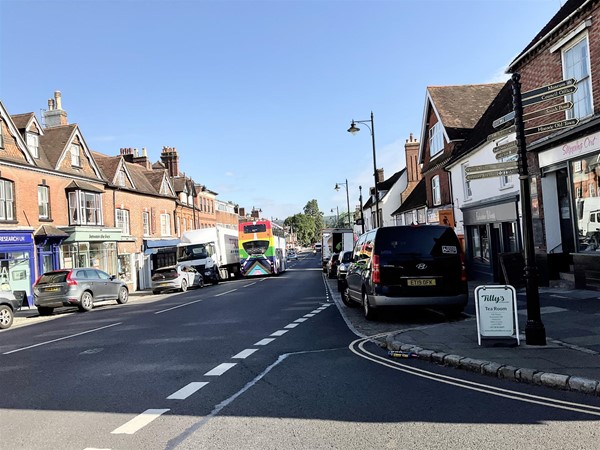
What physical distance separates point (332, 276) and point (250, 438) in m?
26.1

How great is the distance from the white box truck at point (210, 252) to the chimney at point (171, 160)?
1338 centimetres

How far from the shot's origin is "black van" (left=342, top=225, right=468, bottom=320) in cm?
1044

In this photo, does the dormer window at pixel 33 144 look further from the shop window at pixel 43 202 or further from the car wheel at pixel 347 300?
the car wheel at pixel 347 300

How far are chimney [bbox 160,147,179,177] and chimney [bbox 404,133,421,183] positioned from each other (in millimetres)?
22509

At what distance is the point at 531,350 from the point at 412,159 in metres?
39.7

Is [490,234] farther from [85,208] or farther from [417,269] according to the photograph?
[85,208]

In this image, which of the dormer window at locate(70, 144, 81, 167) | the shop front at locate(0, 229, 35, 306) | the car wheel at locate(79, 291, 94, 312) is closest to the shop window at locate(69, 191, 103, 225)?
the dormer window at locate(70, 144, 81, 167)

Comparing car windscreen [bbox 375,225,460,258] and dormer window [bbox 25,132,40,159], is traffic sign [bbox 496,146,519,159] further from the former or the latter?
dormer window [bbox 25,132,40,159]

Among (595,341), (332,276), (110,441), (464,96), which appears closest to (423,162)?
(464,96)

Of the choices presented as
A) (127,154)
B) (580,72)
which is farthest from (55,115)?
(580,72)

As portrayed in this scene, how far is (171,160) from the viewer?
4944 centimetres

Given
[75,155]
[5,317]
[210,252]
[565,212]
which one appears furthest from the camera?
[210,252]

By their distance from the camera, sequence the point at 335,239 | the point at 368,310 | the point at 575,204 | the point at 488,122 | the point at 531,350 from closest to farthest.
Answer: the point at 531,350 → the point at 368,310 → the point at 575,204 → the point at 488,122 → the point at 335,239

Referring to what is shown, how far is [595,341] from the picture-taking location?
7.28m
